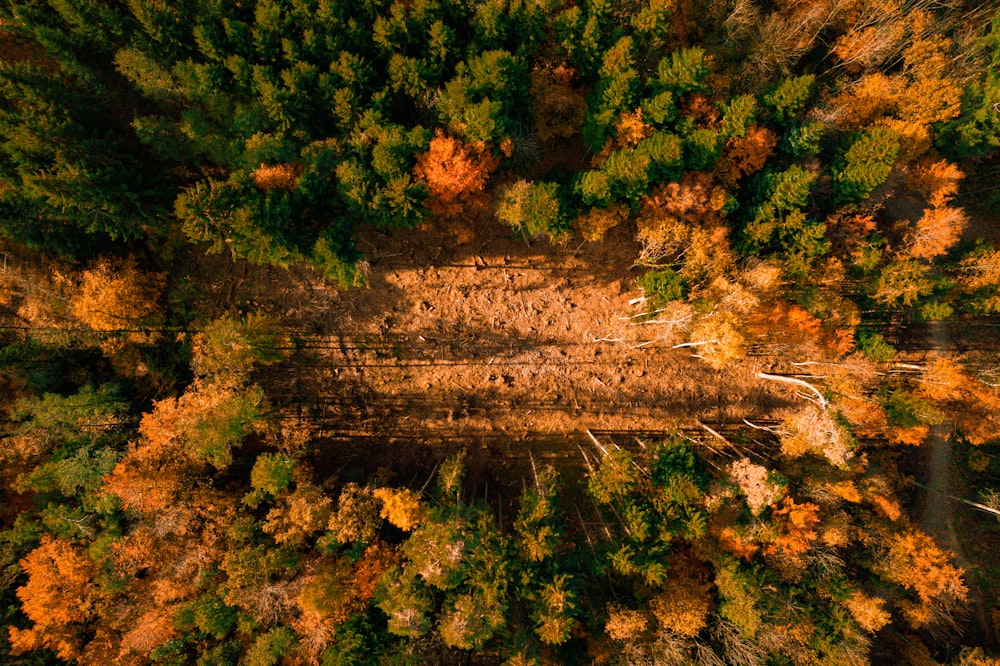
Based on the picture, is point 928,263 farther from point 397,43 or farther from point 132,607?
point 132,607

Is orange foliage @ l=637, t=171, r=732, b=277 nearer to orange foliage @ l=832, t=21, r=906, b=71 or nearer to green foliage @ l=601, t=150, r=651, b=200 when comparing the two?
green foliage @ l=601, t=150, r=651, b=200

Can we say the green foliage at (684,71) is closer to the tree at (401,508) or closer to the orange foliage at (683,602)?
Result: the tree at (401,508)

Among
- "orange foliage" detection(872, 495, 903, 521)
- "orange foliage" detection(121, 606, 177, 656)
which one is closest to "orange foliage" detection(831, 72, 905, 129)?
"orange foliage" detection(872, 495, 903, 521)

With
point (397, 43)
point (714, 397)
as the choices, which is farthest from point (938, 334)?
point (397, 43)

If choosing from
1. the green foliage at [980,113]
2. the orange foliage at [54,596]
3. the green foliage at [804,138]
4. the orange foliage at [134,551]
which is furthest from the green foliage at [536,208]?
the orange foliage at [54,596]

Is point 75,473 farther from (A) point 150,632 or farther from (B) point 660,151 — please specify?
(B) point 660,151

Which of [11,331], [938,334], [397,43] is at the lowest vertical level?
[938,334]
